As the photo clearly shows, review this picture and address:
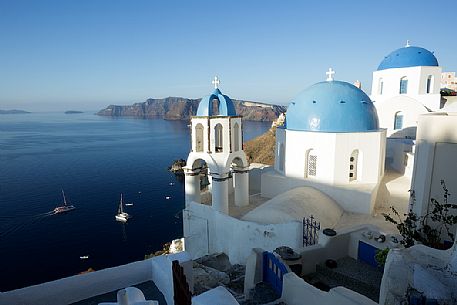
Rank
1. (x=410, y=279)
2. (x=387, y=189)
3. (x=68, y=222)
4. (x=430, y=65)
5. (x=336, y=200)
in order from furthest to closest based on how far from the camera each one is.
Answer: (x=68, y=222)
(x=430, y=65)
(x=387, y=189)
(x=336, y=200)
(x=410, y=279)

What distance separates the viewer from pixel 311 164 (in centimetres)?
1477

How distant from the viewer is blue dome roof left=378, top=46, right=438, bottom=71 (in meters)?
22.2

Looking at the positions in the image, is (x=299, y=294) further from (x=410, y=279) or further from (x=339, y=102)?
(x=339, y=102)

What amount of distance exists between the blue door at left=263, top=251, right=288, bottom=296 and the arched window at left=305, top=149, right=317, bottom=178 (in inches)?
301

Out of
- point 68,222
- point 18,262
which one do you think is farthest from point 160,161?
point 18,262

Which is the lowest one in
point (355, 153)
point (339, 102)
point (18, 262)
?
point (18, 262)

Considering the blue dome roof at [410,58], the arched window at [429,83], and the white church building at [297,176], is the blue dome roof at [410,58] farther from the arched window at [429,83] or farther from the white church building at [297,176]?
the white church building at [297,176]

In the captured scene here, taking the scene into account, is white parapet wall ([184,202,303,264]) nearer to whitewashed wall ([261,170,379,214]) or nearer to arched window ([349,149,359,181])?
whitewashed wall ([261,170,379,214])

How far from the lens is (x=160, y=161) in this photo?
69688 mm

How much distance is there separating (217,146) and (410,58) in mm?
16613

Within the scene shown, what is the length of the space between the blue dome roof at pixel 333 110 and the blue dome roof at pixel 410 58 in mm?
10620

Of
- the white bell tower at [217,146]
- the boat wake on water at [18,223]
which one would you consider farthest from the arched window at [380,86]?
the boat wake on water at [18,223]

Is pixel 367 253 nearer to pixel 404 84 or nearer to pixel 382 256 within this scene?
pixel 382 256

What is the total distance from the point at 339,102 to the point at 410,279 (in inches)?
448
